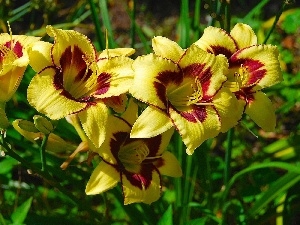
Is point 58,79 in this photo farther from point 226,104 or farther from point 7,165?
point 7,165

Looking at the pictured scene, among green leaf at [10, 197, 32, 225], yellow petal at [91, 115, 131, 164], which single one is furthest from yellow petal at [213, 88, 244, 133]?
green leaf at [10, 197, 32, 225]

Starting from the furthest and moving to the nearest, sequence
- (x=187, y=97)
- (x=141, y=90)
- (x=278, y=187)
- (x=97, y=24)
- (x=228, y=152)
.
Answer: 1. (x=97, y=24)
2. (x=228, y=152)
3. (x=278, y=187)
4. (x=187, y=97)
5. (x=141, y=90)

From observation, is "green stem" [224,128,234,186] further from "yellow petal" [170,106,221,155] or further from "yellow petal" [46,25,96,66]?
"yellow petal" [46,25,96,66]

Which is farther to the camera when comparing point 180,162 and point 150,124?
point 180,162

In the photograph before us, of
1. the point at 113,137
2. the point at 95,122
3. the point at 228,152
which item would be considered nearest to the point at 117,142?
the point at 113,137

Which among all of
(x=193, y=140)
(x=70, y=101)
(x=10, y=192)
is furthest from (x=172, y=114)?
(x=10, y=192)

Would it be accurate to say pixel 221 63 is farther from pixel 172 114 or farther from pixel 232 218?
pixel 232 218
